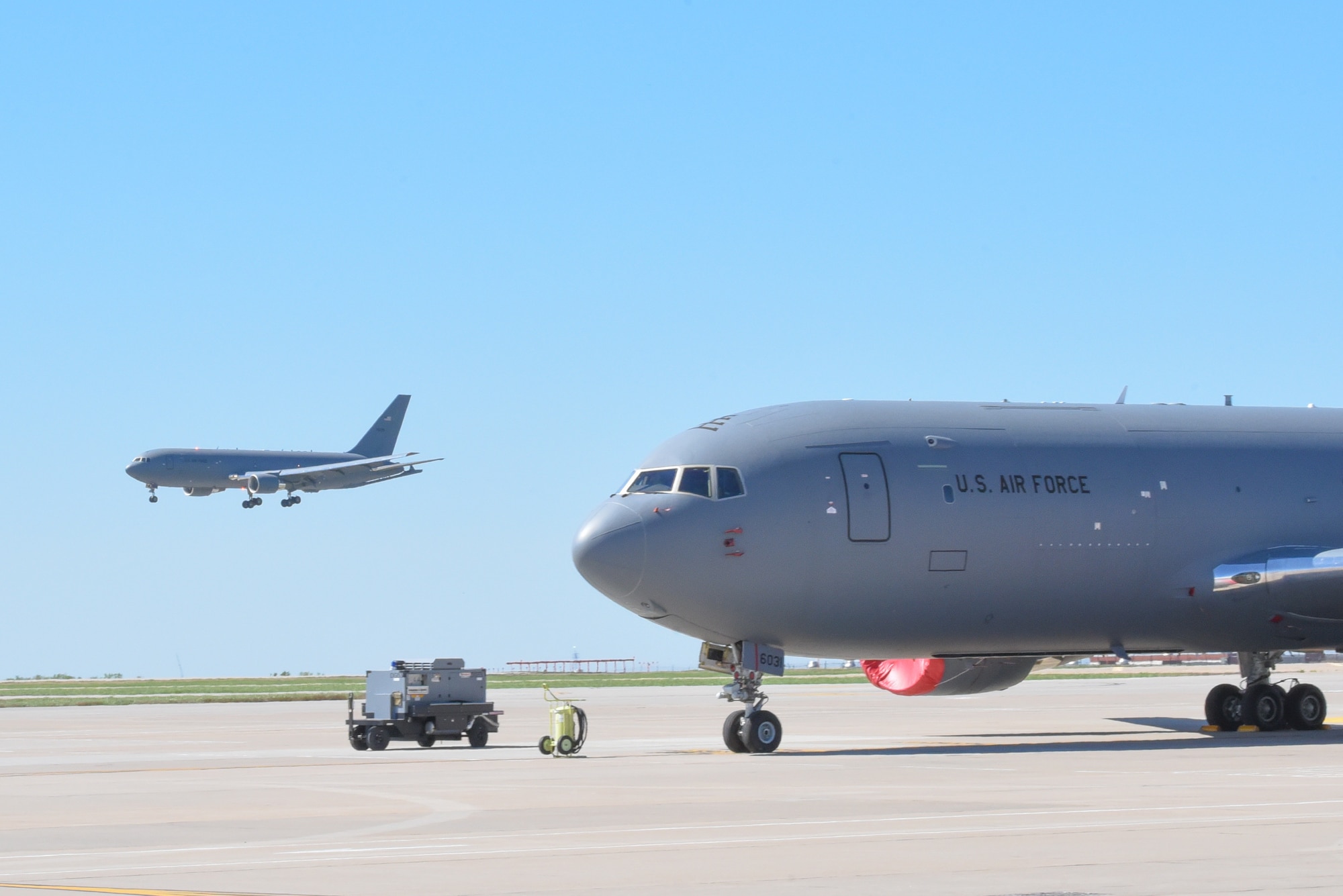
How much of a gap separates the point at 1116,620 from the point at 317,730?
17.9m

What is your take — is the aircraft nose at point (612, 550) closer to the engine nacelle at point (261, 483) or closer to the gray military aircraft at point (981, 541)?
the gray military aircraft at point (981, 541)

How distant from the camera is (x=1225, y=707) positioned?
30.5 m

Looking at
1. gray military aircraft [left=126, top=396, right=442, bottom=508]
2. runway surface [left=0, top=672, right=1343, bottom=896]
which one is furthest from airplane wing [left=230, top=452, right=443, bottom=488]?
runway surface [left=0, top=672, right=1343, bottom=896]

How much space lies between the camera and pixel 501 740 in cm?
3178

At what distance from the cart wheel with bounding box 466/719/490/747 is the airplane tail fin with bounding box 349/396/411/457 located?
4214 inches

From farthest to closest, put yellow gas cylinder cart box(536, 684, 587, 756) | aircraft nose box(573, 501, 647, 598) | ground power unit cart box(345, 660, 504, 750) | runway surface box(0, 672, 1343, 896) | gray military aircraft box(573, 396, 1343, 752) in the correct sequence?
ground power unit cart box(345, 660, 504, 750), yellow gas cylinder cart box(536, 684, 587, 756), gray military aircraft box(573, 396, 1343, 752), aircraft nose box(573, 501, 647, 598), runway surface box(0, 672, 1343, 896)

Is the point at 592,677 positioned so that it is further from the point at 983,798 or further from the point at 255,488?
the point at 983,798

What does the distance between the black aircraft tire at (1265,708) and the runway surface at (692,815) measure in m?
0.74

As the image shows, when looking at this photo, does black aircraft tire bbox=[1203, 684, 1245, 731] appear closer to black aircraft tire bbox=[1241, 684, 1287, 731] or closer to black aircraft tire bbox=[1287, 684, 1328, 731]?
black aircraft tire bbox=[1241, 684, 1287, 731]

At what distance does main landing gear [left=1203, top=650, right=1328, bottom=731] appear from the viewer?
29.8m

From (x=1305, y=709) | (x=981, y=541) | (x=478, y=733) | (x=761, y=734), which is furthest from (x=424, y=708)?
(x=1305, y=709)

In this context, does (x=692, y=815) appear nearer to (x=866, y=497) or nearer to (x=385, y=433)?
(x=866, y=497)

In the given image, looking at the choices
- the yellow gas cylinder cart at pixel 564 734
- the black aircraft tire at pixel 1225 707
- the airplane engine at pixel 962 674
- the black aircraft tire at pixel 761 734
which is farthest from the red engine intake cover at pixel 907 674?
the yellow gas cylinder cart at pixel 564 734

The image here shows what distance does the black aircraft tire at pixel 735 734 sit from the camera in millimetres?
25484
